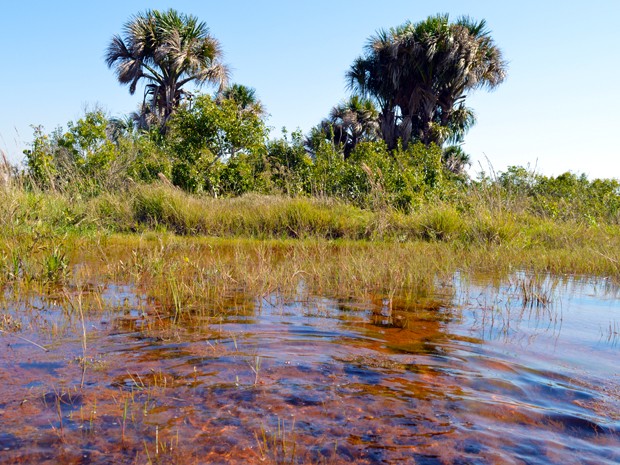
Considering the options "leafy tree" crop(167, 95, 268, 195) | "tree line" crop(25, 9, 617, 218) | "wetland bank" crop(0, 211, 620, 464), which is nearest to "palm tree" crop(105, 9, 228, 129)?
"tree line" crop(25, 9, 617, 218)

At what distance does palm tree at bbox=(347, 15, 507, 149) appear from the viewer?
28.9 m

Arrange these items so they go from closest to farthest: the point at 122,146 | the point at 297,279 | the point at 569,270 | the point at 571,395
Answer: the point at 571,395, the point at 297,279, the point at 569,270, the point at 122,146

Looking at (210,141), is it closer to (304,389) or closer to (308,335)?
(308,335)

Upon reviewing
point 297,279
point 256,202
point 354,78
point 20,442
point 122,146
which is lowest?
point 20,442

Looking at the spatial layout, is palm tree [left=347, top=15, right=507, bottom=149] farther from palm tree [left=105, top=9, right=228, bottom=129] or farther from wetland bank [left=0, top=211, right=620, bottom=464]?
wetland bank [left=0, top=211, right=620, bottom=464]

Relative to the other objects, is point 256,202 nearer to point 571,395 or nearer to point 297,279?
point 297,279

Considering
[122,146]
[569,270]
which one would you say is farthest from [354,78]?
[569,270]

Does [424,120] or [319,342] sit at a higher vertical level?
[424,120]

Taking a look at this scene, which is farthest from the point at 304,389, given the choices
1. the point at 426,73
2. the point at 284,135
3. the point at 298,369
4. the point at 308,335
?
the point at 426,73

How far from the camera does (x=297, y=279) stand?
266 inches

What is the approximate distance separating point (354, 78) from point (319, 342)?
3029cm

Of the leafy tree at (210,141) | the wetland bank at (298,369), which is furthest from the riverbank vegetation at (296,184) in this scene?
the wetland bank at (298,369)

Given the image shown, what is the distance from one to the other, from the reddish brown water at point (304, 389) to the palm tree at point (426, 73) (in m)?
26.0

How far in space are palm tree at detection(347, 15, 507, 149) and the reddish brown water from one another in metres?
26.0
